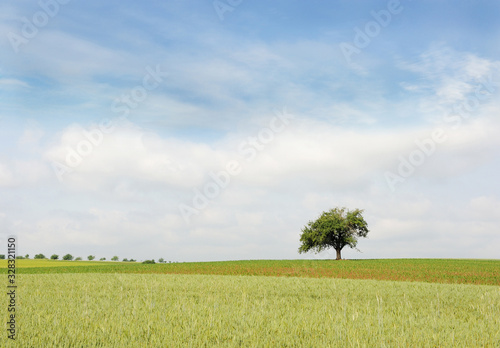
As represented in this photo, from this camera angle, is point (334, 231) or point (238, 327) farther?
point (334, 231)

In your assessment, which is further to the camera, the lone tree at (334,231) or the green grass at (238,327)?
the lone tree at (334,231)

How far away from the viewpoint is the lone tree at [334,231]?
2657 inches

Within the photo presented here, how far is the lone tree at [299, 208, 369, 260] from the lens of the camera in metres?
67.5

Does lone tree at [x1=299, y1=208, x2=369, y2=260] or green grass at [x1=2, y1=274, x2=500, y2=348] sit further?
lone tree at [x1=299, y1=208, x2=369, y2=260]

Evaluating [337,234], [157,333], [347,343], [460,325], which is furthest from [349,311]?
[337,234]

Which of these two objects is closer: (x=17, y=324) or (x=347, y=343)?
(x=347, y=343)

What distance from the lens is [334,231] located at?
67.8 m

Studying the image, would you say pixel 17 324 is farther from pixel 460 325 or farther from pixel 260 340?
pixel 460 325

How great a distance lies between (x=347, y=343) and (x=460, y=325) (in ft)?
13.3

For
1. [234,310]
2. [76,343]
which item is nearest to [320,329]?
[234,310]

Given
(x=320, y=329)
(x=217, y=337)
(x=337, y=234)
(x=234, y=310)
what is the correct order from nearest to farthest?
1. (x=217, y=337)
2. (x=320, y=329)
3. (x=234, y=310)
4. (x=337, y=234)

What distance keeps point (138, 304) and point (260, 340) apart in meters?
5.93

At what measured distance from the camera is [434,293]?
53.9 ft

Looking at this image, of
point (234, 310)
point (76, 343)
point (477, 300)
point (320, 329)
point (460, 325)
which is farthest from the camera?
point (477, 300)
